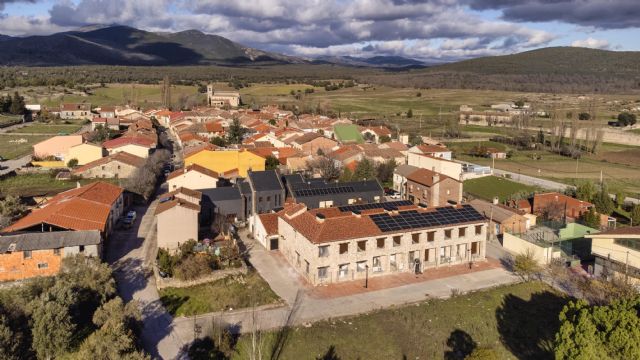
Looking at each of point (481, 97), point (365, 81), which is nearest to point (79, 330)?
point (481, 97)

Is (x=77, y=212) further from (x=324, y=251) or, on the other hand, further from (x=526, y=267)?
(x=526, y=267)

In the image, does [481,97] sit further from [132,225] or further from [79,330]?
[79,330]

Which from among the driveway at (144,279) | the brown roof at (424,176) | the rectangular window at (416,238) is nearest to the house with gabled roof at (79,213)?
the driveway at (144,279)

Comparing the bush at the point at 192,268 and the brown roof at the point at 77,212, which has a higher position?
the brown roof at the point at 77,212

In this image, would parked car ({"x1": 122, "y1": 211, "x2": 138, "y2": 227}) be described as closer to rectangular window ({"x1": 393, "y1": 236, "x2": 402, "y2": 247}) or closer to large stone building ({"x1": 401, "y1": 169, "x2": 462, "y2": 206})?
rectangular window ({"x1": 393, "y1": 236, "x2": 402, "y2": 247})

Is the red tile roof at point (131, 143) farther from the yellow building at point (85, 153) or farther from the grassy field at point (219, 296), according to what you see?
the grassy field at point (219, 296)

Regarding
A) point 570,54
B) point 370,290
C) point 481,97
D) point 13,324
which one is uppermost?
point 570,54
